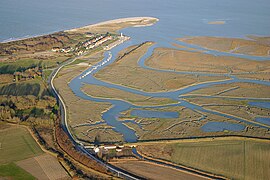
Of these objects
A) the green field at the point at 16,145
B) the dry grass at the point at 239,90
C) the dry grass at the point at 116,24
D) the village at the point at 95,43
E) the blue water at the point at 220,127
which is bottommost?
the blue water at the point at 220,127

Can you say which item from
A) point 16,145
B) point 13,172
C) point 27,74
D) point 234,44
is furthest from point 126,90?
point 234,44

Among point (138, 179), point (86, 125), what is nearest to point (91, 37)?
point (86, 125)

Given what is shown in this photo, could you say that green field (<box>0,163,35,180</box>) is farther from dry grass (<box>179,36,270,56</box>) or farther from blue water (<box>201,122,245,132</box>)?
dry grass (<box>179,36,270,56</box>)

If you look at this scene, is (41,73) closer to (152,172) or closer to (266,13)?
(152,172)

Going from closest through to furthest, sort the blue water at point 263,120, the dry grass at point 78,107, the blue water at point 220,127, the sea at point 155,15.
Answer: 1. the blue water at point 220,127
2. the blue water at point 263,120
3. the dry grass at point 78,107
4. the sea at point 155,15

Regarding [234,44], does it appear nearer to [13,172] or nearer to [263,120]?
[263,120]

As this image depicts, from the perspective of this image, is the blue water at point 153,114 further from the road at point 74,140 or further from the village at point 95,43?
the village at point 95,43

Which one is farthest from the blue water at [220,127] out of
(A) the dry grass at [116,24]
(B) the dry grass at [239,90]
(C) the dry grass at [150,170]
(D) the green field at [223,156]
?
(A) the dry grass at [116,24]
